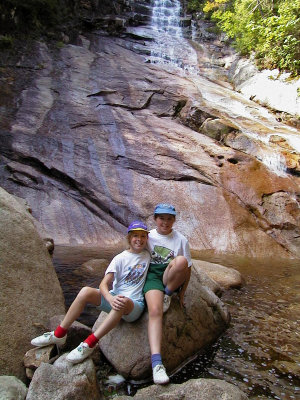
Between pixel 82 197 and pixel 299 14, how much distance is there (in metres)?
14.7

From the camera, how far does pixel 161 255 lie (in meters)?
3.96

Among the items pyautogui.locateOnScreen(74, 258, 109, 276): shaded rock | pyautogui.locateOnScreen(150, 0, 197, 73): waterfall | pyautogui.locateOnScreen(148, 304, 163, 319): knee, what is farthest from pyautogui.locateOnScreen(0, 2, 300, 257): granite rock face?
pyautogui.locateOnScreen(148, 304, 163, 319): knee

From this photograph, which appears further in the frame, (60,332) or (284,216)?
(284,216)

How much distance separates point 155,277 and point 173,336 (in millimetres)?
732

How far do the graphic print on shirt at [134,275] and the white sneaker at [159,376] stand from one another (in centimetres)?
92

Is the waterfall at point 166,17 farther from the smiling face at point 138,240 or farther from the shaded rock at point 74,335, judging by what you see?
the shaded rock at point 74,335

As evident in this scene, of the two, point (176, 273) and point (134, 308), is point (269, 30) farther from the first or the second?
point (134, 308)

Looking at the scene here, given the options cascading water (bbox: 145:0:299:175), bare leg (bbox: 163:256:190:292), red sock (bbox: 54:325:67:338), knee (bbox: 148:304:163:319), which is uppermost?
cascading water (bbox: 145:0:299:175)

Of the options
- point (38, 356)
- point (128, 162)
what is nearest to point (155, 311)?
point (38, 356)

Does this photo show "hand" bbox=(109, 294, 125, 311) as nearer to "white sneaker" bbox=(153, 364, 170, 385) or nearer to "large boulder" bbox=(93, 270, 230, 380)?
"large boulder" bbox=(93, 270, 230, 380)

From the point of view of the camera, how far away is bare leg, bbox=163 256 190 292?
3.75 metres

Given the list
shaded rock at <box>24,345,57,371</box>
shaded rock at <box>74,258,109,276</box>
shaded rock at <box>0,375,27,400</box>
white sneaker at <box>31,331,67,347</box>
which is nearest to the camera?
shaded rock at <box>0,375,27,400</box>

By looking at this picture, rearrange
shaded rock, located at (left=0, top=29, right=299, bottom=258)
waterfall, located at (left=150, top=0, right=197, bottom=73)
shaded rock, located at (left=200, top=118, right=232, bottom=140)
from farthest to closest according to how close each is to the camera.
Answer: waterfall, located at (left=150, top=0, right=197, bottom=73) < shaded rock, located at (left=200, top=118, right=232, bottom=140) < shaded rock, located at (left=0, top=29, right=299, bottom=258)

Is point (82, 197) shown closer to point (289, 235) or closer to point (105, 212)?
point (105, 212)
